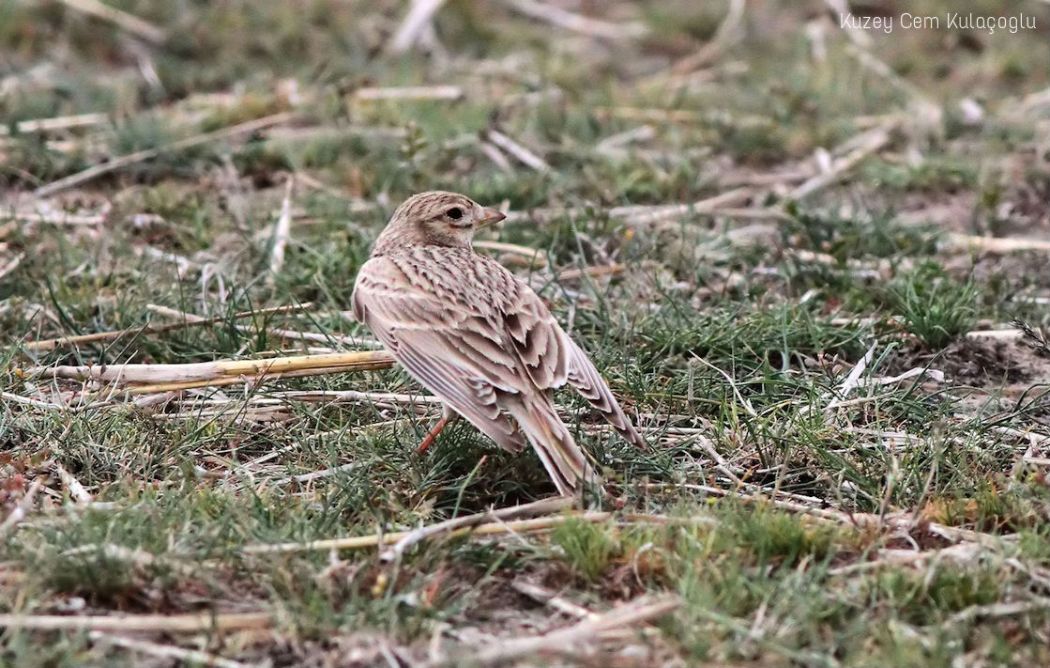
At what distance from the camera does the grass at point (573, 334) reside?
4250mm

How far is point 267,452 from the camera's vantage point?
18.1 ft

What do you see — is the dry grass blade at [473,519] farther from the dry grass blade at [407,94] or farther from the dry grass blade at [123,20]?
the dry grass blade at [123,20]

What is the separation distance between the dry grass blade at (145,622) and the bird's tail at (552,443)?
114 centimetres

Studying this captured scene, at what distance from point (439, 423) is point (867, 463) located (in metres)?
1.48

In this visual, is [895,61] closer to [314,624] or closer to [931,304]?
[931,304]

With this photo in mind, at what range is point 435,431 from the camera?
5.27 meters

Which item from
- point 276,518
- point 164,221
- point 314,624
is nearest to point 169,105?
point 164,221

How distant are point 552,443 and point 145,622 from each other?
1.45 metres

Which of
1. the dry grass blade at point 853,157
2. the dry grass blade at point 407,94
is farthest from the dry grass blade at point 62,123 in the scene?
the dry grass blade at point 853,157

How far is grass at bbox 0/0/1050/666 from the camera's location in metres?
4.25

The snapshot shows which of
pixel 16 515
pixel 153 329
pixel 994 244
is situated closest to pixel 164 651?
pixel 16 515

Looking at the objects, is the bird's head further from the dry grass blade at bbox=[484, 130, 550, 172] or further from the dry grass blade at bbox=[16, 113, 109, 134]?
the dry grass blade at bbox=[16, 113, 109, 134]

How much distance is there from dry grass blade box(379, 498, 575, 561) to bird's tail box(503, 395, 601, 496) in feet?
0.19

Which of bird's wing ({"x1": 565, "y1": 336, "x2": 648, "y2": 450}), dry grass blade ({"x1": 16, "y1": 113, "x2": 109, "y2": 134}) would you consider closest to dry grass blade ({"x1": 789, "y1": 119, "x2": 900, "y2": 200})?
bird's wing ({"x1": 565, "y1": 336, "x2": 648, "y2": 450})
